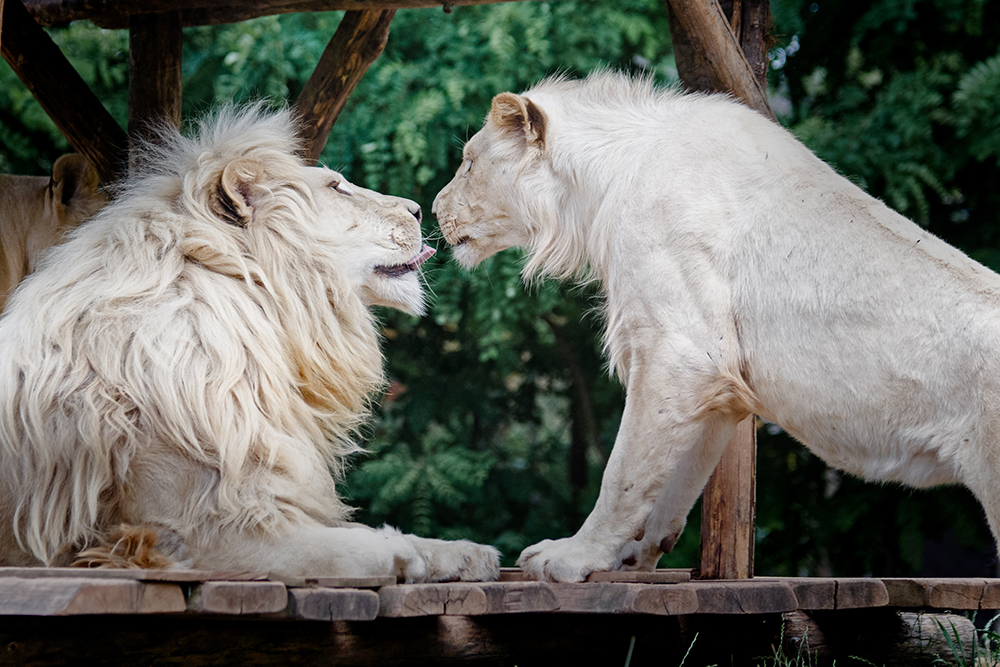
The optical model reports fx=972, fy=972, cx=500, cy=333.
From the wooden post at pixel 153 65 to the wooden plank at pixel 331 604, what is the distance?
8.47 feet

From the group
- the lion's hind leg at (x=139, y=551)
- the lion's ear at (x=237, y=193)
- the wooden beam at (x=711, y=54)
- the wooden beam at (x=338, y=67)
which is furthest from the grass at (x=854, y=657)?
the wooden beam at (x=338, y=67)

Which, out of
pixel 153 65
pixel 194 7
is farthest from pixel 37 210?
pixel 194 7

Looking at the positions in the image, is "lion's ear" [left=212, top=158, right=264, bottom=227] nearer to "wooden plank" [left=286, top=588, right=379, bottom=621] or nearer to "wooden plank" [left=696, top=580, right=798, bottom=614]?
"wooden plank" [left=286, top=588, right=379, bottom=621]

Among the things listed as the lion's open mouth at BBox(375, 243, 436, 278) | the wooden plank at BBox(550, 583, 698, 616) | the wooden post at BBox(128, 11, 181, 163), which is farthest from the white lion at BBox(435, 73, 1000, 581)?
the wooden post at BBox(128, 11, 181, 163)

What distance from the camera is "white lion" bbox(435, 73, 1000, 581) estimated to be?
2377 mm

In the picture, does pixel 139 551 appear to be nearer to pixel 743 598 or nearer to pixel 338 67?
pixel 743 598

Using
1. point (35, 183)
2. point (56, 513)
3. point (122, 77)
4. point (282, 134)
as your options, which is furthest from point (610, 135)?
point (122, 77)

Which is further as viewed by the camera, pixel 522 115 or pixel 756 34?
pixel 756 34

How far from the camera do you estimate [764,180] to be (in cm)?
282

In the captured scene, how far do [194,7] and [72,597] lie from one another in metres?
2.79

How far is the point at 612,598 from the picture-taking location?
7.19 ft

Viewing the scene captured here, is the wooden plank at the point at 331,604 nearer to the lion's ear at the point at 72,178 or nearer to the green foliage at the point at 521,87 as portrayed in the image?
the lion's ear at the point at 72,178

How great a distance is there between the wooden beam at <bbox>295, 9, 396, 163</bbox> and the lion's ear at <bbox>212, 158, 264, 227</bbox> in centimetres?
140

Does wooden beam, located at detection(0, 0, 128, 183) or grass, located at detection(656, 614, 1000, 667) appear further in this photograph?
wooden beam, located at detection(0, 0, 128, 183)
